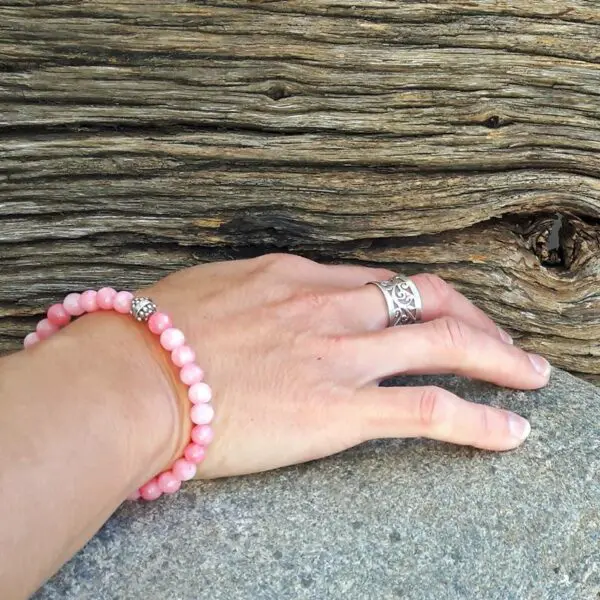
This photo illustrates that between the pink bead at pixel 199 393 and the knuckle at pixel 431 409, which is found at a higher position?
the pink bead at pixel 199 393

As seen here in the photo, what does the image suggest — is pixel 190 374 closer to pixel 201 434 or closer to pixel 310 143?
pixel 201 434

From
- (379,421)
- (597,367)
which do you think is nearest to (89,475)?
(379,421)

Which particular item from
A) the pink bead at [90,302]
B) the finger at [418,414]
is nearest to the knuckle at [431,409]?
the finger at [418,414]

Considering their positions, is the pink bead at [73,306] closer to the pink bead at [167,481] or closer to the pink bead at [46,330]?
the pink bead at [46,330]

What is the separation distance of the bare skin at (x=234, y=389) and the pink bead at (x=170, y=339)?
22mm

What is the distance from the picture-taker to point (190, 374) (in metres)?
1.10

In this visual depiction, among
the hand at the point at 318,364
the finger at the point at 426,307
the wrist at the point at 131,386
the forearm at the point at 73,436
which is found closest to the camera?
the forearm at the point at 73,436

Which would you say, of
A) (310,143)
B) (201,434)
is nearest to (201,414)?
(201,434)

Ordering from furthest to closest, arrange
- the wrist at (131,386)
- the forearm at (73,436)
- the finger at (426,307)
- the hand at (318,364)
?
1. the finger at (426,307)
2. the hand at (318,364)
3. the wrist at (131,386)
4. the forearm at (73,436)

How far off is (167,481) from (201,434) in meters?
0.08

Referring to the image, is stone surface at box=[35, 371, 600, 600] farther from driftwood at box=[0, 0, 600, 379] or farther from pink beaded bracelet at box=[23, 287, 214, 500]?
driftwood at box=[0, 0, 600, 379]

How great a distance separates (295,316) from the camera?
1220 millimetres

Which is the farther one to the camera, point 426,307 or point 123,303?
point 426,307

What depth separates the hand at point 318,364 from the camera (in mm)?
1132
